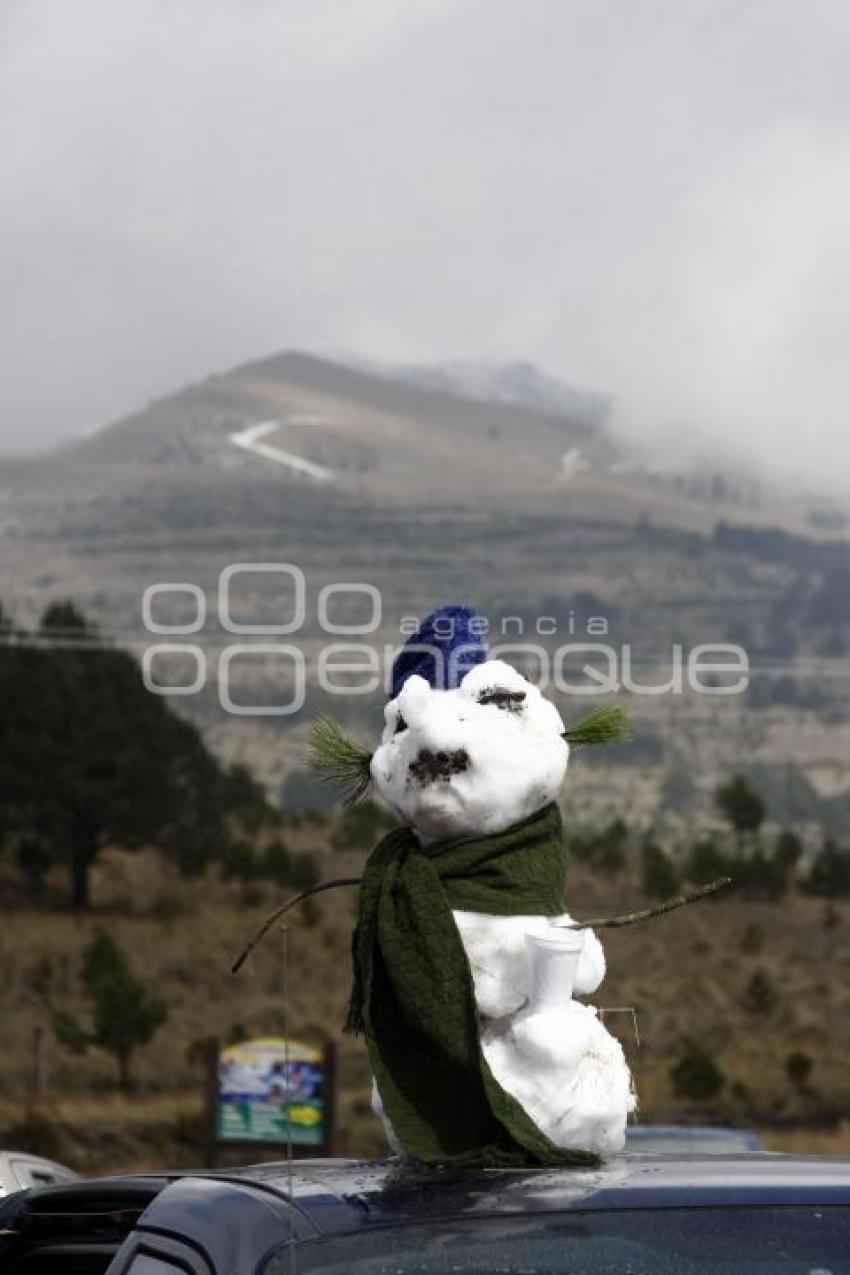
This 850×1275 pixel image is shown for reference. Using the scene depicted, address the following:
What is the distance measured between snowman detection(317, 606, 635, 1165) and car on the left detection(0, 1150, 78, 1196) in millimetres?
7756

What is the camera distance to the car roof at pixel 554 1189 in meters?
3.69

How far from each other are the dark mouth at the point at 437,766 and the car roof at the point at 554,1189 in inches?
43.1

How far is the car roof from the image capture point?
369 cm

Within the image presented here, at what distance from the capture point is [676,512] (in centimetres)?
17825

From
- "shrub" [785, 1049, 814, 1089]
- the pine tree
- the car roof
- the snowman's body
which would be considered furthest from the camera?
"shrub" [785, 1049, 814, 1089]

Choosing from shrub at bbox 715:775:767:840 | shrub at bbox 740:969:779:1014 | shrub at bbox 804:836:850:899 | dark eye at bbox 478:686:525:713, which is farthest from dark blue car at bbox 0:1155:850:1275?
shrub at bbox 715:775:767:840

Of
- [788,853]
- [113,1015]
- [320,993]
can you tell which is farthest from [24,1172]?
[788,853]

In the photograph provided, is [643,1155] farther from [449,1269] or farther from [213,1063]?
[213,1063]

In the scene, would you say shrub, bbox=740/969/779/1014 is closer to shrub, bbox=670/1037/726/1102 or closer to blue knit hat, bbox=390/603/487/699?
shrub, bbox=670/1037/726/1102

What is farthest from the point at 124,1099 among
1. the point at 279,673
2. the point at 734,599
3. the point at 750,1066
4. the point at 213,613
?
the point at 734,599

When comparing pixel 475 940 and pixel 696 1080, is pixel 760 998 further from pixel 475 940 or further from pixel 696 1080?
pixel 475 940

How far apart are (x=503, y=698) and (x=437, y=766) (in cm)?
28

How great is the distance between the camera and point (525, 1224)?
3.64 metres

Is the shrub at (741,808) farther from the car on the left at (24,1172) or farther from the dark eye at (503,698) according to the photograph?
the dark eye at (503,698)
